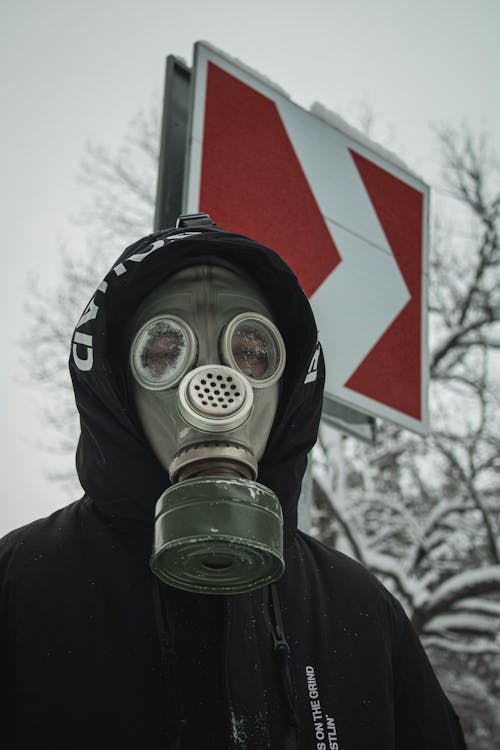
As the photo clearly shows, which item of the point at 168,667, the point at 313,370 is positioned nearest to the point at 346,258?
the point at 313,370

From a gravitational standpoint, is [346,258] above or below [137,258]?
above

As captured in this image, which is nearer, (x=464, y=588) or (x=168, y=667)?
A: (x=168, y=667)

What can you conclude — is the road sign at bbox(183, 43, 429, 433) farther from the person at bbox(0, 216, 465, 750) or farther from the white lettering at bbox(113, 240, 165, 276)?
the person at bbox(0, 216, 465, 750)

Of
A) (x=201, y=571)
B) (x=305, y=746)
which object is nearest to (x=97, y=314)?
(x=201, y=571)

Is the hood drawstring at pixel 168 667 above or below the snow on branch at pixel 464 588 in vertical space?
below

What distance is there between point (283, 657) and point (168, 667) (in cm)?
27

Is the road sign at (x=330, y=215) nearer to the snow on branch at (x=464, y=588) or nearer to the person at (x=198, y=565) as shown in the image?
the person at (x=198, y=565)

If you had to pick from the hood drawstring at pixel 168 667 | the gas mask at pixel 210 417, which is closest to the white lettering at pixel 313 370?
the gas mask at pixel 210 417

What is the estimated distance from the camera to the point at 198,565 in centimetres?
151

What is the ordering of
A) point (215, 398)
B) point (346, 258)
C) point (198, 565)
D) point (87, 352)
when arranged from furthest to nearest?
point (346, 258)
point (87, 352)
point (215, 398)
point (198, 565)

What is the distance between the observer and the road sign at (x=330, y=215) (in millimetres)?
2738

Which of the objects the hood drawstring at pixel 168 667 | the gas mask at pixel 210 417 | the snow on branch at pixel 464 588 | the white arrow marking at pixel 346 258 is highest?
the snow on branch at pixel 464 588

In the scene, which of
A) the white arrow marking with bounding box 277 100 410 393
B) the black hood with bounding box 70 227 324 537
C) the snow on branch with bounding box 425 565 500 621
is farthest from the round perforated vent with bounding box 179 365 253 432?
the snow on branch with bounding box 425 565 500 621

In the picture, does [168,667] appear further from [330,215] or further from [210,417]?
[330,215]
